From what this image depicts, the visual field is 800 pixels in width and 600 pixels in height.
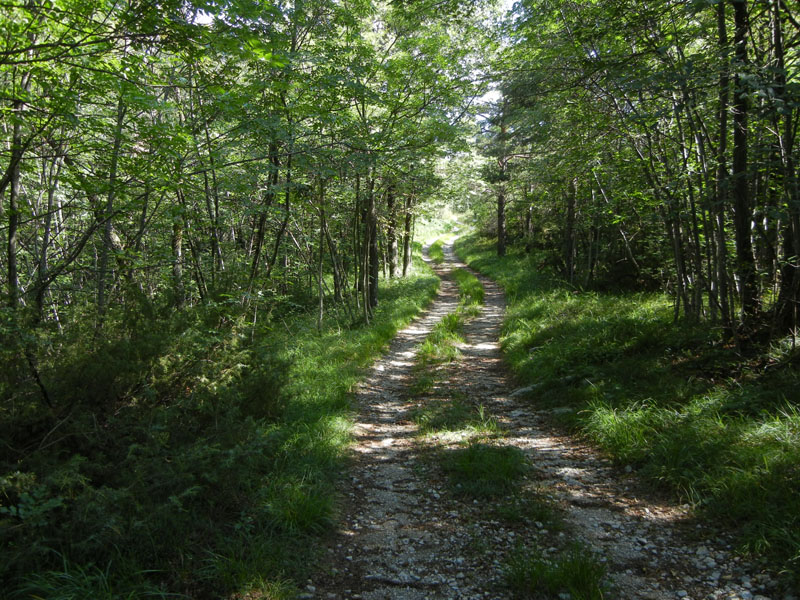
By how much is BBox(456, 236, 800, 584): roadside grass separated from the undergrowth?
305 centimetres

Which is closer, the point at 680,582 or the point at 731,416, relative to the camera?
the point at 680,582

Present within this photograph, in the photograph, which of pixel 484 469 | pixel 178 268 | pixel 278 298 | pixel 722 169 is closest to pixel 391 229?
pixel 178 268

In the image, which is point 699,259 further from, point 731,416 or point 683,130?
point 731,416

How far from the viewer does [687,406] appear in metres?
4.62

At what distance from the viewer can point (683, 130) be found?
21.4 feet

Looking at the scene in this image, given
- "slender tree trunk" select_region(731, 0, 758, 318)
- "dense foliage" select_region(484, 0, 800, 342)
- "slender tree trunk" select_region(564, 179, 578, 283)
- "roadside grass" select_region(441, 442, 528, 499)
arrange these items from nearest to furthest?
"roadside grass" select_region(441, 442, 528, 499), "dense foliage" select_region(484, 0, 800, 342), "slender tree trunk" select_region(731, 0, 758, 318), "slender tree trunk" select_region(564, 179, 578, 283)

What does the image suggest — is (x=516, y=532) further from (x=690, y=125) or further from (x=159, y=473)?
(x=690, y=125)

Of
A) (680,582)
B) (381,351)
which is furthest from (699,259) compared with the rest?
(381,351)

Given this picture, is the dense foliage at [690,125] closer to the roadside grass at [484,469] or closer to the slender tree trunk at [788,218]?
the slender tree trunk at [788,218]

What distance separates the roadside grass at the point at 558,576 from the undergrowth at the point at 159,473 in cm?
144

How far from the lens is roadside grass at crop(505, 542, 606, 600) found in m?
2.56

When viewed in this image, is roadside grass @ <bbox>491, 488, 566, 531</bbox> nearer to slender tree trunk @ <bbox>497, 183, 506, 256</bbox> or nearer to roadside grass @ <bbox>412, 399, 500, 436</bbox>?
roadside grass @ <bbox>412, 399, 500, 436</bbox>

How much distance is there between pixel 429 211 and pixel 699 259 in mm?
13028

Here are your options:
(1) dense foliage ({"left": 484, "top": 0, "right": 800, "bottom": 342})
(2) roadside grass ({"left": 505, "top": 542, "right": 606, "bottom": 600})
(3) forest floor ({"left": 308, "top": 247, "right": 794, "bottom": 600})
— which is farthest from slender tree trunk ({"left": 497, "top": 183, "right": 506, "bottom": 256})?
(2) roadside grass ({"left": 505, "top": 542, "right": 606, "bottom": 600})
